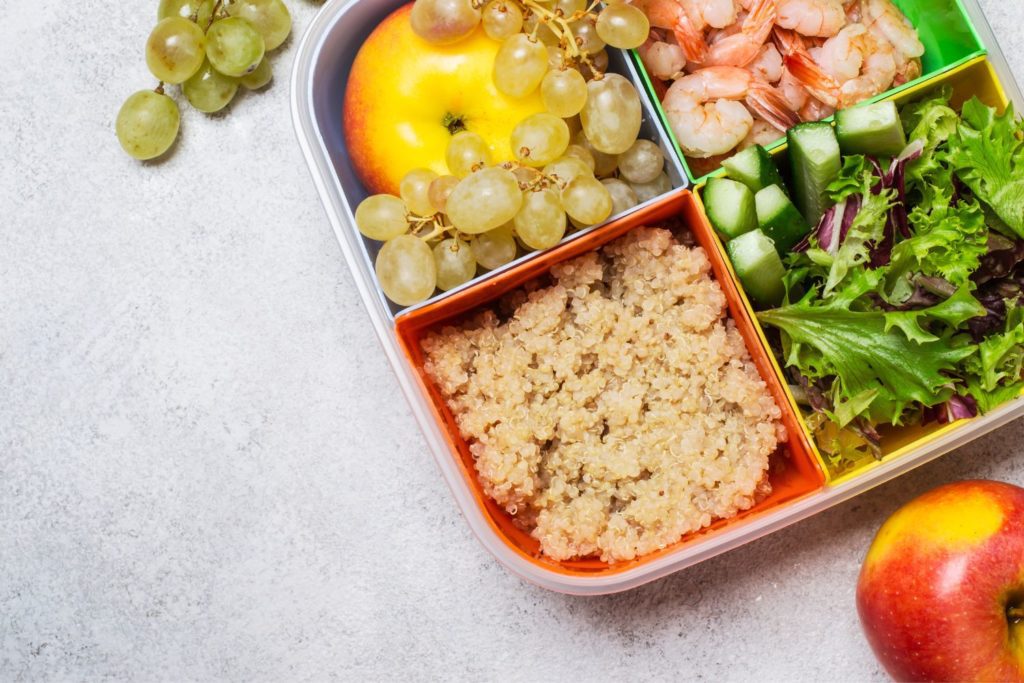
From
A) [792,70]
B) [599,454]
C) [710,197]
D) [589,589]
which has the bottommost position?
[589,589]

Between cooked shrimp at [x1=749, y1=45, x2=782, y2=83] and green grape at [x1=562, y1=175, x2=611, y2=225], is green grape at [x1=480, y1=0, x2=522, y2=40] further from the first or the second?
cooked shrimp at [x1=749, y1=45, x2=782, y2=83]

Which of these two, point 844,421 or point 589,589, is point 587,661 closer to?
point 589,589

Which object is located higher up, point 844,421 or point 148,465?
point 148,465

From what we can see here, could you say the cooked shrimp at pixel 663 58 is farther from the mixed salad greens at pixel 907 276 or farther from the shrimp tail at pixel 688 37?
the mixed salad greens at pixel 907 276

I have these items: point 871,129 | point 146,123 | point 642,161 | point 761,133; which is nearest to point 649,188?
point 642,161

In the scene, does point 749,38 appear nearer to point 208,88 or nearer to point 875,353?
point 875,353

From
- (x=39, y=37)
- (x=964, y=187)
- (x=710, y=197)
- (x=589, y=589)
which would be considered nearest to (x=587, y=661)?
(x=589, y=589)
